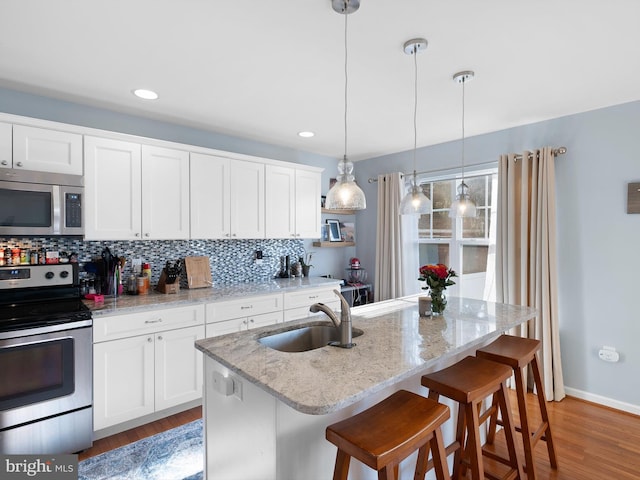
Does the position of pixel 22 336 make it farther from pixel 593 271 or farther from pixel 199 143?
pixel 593 271

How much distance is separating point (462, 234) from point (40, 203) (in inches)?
150

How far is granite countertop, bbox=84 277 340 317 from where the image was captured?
8.09 ft

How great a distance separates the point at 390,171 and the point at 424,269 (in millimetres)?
2452

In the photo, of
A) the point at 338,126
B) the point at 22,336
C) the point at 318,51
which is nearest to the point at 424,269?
the point at 318,51

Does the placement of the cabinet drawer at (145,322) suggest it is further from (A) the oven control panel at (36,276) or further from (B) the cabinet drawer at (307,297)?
(B) the cabinet drawer at (307,297)

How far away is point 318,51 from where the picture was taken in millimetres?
1977

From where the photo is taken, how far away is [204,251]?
3.46 metres

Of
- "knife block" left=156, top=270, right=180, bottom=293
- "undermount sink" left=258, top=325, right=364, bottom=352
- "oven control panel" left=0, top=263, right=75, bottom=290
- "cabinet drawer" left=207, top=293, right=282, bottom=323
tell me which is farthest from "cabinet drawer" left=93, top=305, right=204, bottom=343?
"undermount sink" left=258, top=325, right=364, bottom=352

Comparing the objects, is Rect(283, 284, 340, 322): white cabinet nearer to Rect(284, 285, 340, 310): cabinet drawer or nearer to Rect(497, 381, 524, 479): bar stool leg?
Rect(284, 285, 340, 310): cabinet drawer

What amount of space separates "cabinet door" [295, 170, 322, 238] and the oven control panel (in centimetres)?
211

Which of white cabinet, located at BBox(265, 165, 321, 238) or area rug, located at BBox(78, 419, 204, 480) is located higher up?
white cabinet, located at BBox(265, 165, 321, 238)

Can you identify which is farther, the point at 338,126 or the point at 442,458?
the point at 338,126

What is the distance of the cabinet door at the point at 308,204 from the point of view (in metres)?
3.89

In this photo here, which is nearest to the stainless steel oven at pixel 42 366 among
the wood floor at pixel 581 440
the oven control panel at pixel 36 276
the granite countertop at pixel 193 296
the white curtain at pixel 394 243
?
the oven control panel at pixel 36 276
